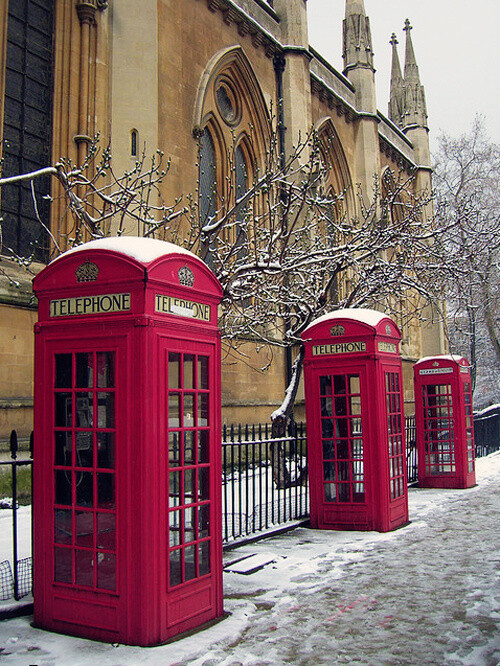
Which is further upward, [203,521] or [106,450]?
[106,450]

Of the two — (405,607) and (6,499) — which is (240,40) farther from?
(405,607)

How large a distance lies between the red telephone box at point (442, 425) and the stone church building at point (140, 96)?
4.74 meters

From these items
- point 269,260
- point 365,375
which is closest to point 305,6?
point 269,260

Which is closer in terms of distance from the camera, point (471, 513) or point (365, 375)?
point (365, 375)

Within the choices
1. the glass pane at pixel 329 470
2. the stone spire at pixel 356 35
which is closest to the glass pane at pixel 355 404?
the glass pane at pixel 329 470

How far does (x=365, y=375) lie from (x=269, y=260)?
2.61m

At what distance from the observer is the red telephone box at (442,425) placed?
38.7ft

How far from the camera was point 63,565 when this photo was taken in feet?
14.5

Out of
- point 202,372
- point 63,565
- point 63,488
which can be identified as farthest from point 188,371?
point 63,565

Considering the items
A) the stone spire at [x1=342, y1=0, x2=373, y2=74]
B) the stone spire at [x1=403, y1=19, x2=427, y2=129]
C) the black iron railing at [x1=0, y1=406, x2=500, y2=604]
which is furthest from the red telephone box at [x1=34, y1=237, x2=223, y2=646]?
the stone spire at [x1=403, y1=19, x2=427, y2=129]

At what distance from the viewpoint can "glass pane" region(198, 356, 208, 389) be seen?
15.6 feet

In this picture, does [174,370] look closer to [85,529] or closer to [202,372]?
[202,372]

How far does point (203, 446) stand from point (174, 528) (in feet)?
2.07

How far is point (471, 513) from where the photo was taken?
30.1 feet
